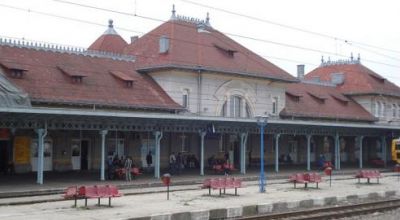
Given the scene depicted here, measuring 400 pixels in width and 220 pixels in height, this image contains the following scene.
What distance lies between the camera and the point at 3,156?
27.1 meters

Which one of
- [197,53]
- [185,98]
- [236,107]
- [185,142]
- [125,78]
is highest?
[197,53]

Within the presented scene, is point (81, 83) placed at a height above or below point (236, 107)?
above

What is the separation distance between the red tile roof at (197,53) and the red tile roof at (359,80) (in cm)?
1335

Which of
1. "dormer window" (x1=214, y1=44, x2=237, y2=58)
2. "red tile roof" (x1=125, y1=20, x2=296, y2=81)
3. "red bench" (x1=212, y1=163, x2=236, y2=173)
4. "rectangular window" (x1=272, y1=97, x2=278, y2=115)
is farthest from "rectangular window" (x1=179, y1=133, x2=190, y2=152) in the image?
"rectangular window" (x1=272, y1=97, x2=278, y2=115)

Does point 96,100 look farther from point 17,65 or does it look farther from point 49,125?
point 49,125

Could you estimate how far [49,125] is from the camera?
23.2 m

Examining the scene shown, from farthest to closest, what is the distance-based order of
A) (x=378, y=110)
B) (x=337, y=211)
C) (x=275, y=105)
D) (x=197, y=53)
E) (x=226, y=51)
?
(x=378, y=110) < (x=275, y=105) < (x=226, y=51) < (x=197, y=53) < (x=337, y=211)

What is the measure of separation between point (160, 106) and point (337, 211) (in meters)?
16.9

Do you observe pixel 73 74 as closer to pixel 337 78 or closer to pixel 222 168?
pixel 222 168

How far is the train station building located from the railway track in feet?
33.7

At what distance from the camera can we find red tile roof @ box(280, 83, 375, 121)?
42.9m

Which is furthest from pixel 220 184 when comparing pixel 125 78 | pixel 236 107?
pixel 236 107

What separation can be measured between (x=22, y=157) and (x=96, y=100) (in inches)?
181

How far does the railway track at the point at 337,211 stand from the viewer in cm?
1563
